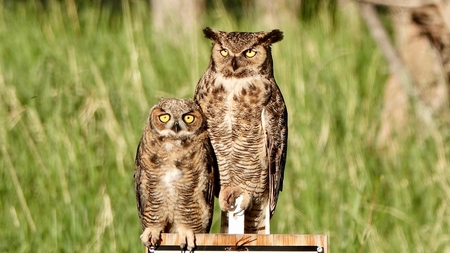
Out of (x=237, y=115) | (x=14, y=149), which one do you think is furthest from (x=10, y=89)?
(x=237, y=115)

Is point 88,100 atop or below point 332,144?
atop

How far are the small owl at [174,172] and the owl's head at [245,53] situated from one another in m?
0.23

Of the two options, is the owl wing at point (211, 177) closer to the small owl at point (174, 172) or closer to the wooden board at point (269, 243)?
the small owl at point (174, 172)

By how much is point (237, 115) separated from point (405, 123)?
297 cm

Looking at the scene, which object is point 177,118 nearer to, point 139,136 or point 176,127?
point 176,127

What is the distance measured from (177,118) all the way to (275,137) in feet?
1.39

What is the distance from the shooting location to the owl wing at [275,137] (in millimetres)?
2711

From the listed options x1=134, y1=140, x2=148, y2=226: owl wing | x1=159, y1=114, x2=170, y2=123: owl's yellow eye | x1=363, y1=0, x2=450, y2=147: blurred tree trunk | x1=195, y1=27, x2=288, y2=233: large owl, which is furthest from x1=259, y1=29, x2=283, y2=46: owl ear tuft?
x1=363, y1=0, x2=450, y2=147: blurred tree trunk

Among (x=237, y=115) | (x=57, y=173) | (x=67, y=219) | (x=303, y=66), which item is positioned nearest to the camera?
(x=237, y=115)

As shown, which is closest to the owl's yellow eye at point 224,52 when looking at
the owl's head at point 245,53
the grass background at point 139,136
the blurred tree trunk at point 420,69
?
the owl's head at point 245,53

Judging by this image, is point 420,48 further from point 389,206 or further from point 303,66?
point 389,206

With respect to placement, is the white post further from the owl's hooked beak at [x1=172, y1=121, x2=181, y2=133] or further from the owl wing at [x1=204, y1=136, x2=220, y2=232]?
the owl's hooked beak at [x1=172, y1=121, x2=181, y2=133]

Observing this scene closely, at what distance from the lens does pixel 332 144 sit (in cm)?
489

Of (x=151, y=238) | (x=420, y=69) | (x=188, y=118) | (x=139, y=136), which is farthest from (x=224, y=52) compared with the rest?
(x=420, y=69)
